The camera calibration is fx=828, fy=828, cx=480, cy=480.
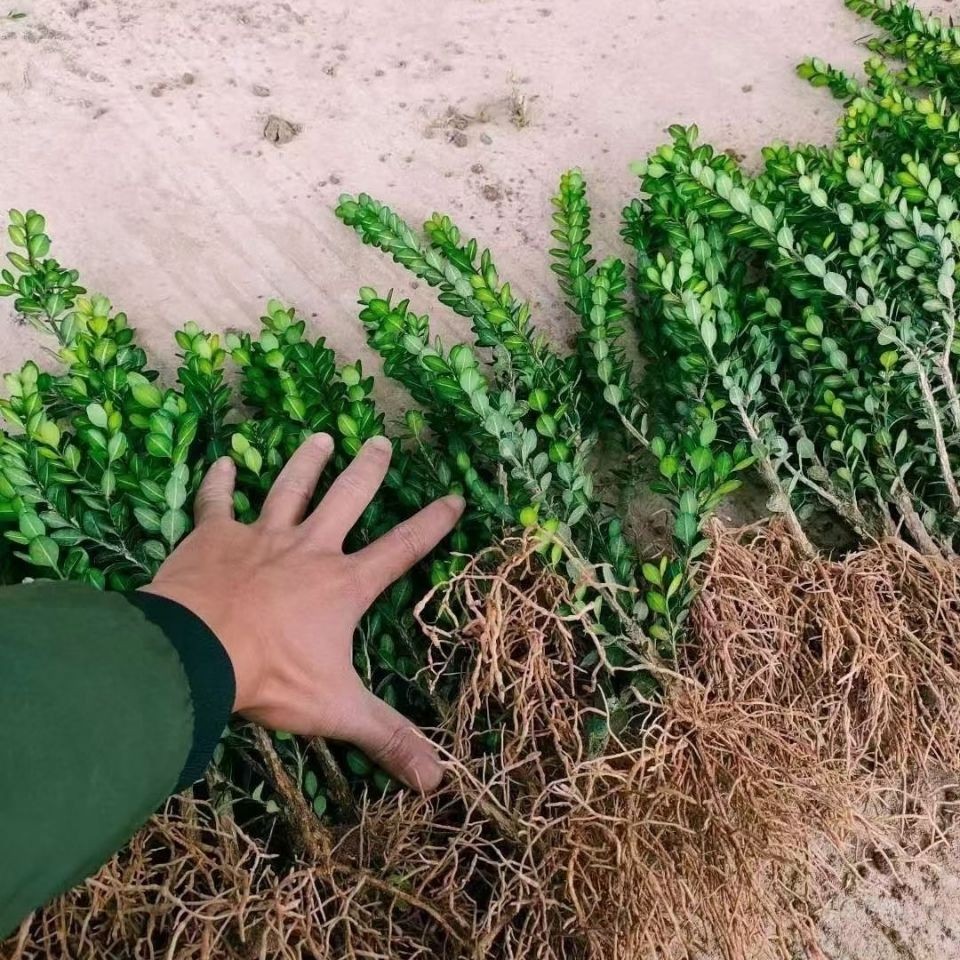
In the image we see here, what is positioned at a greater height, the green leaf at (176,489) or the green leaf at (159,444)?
the green leaf at (159,444)

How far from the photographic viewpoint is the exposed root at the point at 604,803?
1.33m

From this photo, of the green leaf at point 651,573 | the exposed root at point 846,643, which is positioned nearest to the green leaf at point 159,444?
the green leaf at point 651,573

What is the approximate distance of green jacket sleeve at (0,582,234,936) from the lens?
875mm

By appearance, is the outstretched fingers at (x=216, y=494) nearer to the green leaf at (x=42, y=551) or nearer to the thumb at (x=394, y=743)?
the green leaf at (x=42, y=551)

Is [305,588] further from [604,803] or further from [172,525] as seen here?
[604,803]

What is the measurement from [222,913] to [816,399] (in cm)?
144

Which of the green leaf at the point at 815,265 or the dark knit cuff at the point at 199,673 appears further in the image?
the green leaf at the point at 815,265

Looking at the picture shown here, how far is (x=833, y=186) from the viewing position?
1.72 m

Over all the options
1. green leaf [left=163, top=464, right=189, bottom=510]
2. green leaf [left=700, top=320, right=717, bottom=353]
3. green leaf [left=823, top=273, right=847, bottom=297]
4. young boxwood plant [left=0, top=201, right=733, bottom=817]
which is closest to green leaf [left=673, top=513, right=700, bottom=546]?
young boxwood plant [left=0, top=201, right=733, bottom=817]

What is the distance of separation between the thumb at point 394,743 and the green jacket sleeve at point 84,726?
0.32 meters

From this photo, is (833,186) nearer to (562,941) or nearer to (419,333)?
(419,333)

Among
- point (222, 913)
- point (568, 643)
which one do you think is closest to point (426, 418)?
point (568, 643)

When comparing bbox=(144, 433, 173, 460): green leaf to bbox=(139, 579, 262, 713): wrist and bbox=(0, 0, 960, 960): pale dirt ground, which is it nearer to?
bbox=(139, 579, 262, 713): wrist

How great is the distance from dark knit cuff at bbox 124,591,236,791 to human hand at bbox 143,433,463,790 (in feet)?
0.30
